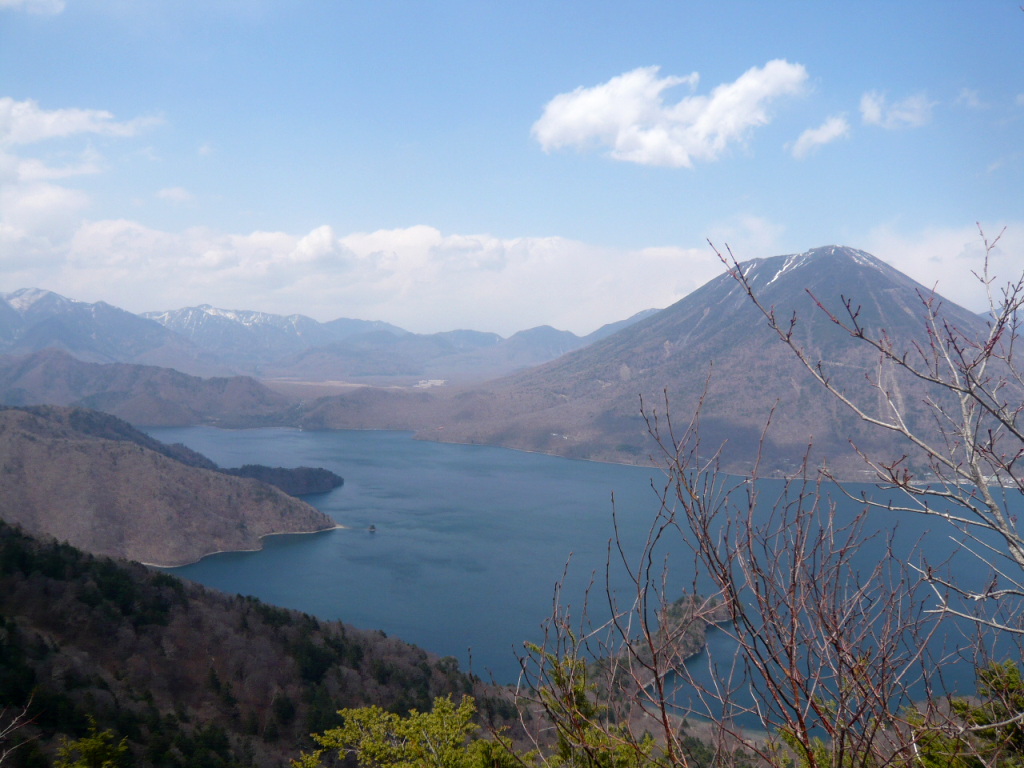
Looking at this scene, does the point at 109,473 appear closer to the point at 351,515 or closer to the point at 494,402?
the point at 351,515

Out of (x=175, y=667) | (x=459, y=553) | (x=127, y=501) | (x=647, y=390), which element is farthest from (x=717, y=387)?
(x=175, y=667)

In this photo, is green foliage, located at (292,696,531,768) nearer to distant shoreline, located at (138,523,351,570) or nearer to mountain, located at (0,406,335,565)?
distant shoreline, located at (138,523,351,570)

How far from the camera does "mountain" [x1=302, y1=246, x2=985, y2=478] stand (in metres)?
75.5

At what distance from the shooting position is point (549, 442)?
270 ft

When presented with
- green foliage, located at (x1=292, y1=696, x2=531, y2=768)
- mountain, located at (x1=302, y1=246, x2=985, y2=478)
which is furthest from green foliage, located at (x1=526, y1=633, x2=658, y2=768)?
mountain, located at (x1=302, y1=246, x2=985, y2=478)

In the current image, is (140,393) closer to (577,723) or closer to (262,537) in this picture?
(262,537)

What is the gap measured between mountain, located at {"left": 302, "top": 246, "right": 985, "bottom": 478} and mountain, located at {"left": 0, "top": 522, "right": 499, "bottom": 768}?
5272 centimetres

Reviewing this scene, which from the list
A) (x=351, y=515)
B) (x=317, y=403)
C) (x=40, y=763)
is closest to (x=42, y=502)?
(x=351, y=515)

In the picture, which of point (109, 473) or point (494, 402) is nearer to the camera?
point (109, 473)

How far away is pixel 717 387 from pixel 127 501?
8045 centimetres

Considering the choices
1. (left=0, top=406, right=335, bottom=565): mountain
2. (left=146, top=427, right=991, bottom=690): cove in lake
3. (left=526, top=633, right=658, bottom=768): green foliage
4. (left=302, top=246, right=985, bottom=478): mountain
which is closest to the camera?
(left=526, top=633, right=658, bottom=768): green foliage

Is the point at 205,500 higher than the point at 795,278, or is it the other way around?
the point at 795,278

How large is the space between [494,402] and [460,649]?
3212 inches

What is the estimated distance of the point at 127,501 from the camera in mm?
→ 36781
